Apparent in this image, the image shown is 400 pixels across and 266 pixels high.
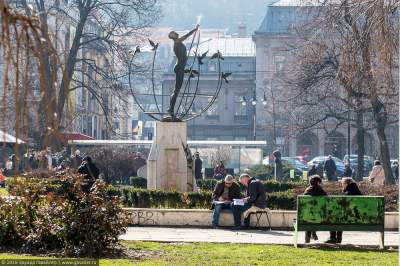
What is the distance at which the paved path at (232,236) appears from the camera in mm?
19703

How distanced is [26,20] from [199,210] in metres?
16.6

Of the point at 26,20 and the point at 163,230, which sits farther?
the point at 163,230

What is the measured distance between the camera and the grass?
1523cm

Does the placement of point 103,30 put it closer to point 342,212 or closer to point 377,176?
point 377,176

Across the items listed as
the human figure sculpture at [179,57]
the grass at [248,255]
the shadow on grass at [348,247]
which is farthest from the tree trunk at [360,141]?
the grass at [248,255]

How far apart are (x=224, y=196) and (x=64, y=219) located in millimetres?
7940

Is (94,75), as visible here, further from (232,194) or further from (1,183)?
(232,194)

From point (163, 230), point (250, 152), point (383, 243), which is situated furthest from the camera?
point (250, 152)

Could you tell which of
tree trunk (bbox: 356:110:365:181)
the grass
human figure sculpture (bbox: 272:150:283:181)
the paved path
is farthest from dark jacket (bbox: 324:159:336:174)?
the grass

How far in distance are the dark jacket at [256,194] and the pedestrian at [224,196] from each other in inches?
17.8

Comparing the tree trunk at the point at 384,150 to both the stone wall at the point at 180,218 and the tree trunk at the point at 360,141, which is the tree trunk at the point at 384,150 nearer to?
the tree trunk at the point at 360,141

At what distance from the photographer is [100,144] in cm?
4872

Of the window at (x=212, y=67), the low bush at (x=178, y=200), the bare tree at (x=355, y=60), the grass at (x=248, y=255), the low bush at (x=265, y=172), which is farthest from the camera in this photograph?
the window at (x=212, y=67)

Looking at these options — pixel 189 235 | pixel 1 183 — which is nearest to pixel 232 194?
pixel 189 235
